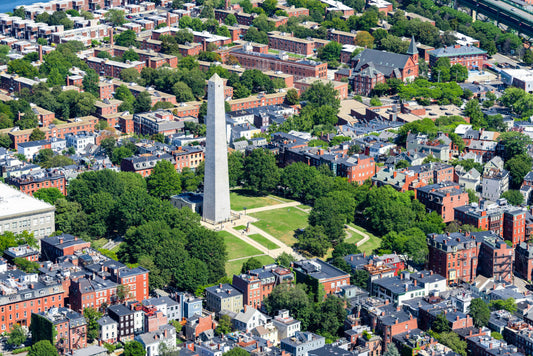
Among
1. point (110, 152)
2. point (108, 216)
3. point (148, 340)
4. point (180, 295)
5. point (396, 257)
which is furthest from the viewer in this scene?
point (110, 152)

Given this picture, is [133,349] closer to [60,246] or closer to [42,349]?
[42,349]

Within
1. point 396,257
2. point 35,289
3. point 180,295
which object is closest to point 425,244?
point 396,257

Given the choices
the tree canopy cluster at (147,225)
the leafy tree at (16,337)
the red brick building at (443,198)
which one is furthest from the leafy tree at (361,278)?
the leafy tree at (16,337)

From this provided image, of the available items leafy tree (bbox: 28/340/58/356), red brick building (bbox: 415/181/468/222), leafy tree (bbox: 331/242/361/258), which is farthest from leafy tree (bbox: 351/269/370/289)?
leafy tree (bbox: 28/340/58/356)

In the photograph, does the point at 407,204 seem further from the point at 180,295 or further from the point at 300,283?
the point at 180,295

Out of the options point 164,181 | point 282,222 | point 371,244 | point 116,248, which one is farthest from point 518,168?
point 116,248

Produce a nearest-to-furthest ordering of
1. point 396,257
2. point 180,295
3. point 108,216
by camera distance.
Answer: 1. point 180,295
2. point 396,257
3. point 108,216

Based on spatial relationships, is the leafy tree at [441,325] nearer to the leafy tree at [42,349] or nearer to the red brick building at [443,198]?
the red brick building at [443,198]
